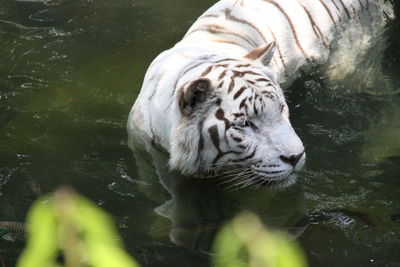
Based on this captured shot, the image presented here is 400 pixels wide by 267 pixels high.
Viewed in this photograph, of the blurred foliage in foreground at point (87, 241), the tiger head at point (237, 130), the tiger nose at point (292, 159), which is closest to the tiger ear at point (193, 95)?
the tiger head at point (237, 130)

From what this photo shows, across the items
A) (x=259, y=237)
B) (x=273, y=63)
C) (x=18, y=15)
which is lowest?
(x=18, y=15)

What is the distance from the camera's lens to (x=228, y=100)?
7.59 feet

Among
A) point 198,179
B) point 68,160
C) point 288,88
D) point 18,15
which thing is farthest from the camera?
point 18,15

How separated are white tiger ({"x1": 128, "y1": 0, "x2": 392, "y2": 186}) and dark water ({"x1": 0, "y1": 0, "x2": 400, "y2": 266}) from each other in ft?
0.58

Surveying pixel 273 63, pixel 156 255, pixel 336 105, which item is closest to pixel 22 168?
pixel 156 255

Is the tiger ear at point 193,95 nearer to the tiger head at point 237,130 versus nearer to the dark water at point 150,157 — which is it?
the tiger head at point 237,130

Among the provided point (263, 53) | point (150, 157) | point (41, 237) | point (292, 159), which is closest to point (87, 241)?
point (41, 237)

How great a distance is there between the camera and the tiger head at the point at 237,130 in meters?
2.28

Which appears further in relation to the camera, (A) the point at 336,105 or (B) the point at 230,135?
(A) the point at 336,105

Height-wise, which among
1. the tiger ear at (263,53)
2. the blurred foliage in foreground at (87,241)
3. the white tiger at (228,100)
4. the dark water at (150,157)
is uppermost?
the blurred foliage in foreground at (87,241)

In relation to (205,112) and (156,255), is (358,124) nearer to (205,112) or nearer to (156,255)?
(205,112)

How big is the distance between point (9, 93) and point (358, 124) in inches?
68.5

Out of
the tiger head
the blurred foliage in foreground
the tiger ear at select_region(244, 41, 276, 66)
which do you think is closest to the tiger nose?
the tiger head

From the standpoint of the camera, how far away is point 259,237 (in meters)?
0.55
